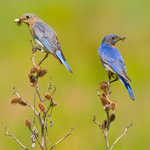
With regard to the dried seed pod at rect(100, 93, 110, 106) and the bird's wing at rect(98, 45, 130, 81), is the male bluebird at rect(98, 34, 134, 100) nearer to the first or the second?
the bird's wing at rect(98, 45, 130, 81)

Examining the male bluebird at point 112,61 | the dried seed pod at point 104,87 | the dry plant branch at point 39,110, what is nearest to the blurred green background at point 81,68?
the male bluebird at point 112,61

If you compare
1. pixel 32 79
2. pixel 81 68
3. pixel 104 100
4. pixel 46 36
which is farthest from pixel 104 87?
pixel 81 68

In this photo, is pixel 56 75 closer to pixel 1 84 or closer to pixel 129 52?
pixel 1 84

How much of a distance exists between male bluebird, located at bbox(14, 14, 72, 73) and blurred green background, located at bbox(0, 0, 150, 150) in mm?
1865

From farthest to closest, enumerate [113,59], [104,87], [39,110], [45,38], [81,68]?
1. [81,68]
2. [113,59]
3. [45,38]
4. [104,87]
5. [39,110]

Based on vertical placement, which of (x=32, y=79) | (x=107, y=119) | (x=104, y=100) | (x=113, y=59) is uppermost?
(x=32, y=79)

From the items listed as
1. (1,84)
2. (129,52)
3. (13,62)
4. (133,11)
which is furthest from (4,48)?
(133,11)

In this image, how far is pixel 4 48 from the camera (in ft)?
37.9

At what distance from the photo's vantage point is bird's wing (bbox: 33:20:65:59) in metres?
6.17

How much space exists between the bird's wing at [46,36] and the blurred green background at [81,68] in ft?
6.22

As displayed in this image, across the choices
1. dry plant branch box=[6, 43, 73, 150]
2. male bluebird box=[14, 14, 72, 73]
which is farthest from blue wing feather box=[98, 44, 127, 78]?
dry plant branch box=[6, 43, 73, 150]

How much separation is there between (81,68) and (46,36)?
4.43 meters

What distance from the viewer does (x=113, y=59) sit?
21.2 ft

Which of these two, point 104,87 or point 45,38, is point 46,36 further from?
point 104,87
